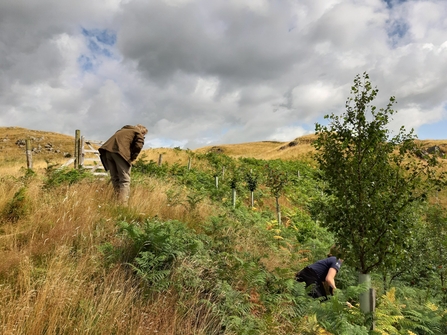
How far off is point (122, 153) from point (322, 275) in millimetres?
4386

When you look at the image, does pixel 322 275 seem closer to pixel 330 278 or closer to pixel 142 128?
pixel 330 278

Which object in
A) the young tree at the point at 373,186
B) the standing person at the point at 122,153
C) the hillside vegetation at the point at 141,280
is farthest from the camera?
the standing person at the point at 122,153

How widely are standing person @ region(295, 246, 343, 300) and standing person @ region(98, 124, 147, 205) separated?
3.69 metres

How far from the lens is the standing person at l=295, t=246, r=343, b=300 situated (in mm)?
5145

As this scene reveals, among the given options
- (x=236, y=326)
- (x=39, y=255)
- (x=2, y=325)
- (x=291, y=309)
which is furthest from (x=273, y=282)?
(x=2, y=325)

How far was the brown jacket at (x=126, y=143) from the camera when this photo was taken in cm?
650

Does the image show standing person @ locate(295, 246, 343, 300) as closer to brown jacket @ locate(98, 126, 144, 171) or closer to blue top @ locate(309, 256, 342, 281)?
blue top @ locate(309, 256, 342, 281)

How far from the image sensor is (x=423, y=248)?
949cm

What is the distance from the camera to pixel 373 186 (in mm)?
4797

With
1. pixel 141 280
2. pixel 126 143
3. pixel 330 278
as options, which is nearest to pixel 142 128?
pixel 126 143

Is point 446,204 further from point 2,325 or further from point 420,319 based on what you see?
point 2,325

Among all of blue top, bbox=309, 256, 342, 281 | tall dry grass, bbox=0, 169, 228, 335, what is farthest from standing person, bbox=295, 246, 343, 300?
tall dry grass, bbox=0, 169, 228, 335

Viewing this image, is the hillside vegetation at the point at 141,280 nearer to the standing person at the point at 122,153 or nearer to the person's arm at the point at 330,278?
the standing person at the point at 122,153

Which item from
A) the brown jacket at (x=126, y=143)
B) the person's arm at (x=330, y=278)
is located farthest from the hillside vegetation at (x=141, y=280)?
the brown jacket at (x=126, y=143)
